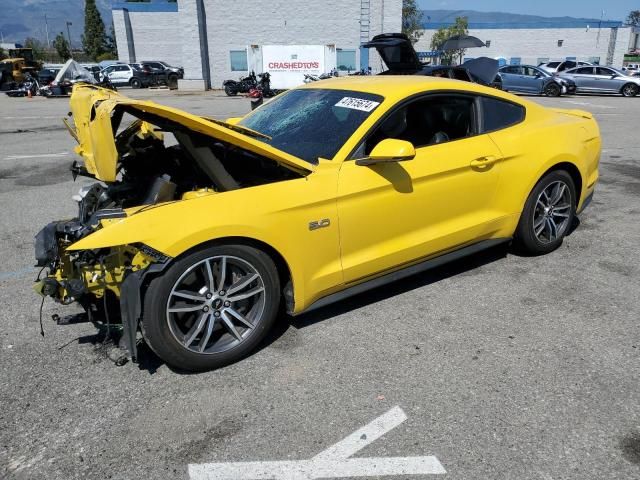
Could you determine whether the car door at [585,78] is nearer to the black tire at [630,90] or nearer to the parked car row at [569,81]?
the parked car row at [569,81]

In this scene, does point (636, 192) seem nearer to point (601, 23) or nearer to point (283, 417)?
point (283, 417)

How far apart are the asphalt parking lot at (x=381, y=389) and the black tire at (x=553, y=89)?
22.3 m

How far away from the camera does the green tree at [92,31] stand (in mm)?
75312

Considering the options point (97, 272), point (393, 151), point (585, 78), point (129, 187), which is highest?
point (393, 151)

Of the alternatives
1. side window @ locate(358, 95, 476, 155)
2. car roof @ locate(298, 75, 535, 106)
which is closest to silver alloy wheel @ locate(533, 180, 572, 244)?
car roof @ locate(298, 75, 535, 106)

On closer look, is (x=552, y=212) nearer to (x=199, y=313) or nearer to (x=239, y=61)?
(x=199, y=313)

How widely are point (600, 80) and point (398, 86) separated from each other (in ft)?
83.5

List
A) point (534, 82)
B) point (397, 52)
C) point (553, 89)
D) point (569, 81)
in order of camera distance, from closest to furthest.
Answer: point (397, 52), point (553, 89), point (534, 82), point (569, 81)

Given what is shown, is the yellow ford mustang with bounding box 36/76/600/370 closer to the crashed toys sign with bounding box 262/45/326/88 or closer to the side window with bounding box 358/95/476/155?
the side window with bounding box 358/95/476/155

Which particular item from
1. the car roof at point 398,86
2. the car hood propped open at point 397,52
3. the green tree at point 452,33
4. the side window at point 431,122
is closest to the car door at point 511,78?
the car hood propped open at point 397,52

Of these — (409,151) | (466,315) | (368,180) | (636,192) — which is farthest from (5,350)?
(636,192)

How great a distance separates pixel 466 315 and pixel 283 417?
1585 mm

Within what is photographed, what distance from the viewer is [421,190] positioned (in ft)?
11.3

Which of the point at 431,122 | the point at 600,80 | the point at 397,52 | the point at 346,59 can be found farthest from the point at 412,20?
the point at 431,122
